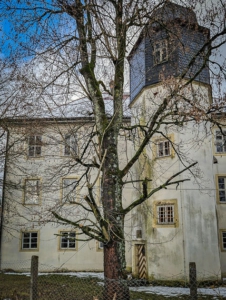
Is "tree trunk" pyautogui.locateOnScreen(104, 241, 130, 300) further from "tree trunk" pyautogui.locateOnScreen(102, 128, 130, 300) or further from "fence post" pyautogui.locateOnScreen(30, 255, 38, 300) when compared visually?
"fence post" pyautogui.locateOnScreen(30, 255, 38, 300)

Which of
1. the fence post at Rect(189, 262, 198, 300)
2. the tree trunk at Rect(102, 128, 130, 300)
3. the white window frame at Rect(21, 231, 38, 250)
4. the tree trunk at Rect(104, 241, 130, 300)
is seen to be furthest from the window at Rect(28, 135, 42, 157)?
the fence post at Rect(189, 262, 198, 300)

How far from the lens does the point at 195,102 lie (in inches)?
283

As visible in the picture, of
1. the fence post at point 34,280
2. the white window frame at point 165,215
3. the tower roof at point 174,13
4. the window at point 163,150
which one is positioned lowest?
the fence post at point 34,280

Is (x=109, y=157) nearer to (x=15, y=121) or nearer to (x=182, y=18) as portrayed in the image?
(x=182, y=18)

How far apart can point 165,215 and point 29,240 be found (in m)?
Result: 9.41

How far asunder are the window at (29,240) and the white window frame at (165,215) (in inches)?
341

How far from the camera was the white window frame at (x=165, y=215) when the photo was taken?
15870 mm

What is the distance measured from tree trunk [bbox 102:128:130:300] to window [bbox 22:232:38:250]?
49.3ft

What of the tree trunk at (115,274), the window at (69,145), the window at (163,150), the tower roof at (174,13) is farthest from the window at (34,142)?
the window at (163,150)

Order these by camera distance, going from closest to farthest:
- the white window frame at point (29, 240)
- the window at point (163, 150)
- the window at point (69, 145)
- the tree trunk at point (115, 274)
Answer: the tree trunk at point (115, 274) → the window at point (69, 145) → the window at point (163, 150) → the white window frame at point (29, 240)

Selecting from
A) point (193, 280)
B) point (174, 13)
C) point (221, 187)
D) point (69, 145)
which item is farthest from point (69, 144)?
point (221, 187)

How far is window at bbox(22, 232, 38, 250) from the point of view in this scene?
67.4 ft

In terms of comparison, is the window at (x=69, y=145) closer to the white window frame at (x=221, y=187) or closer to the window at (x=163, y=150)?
the window at (x=163, y=150)

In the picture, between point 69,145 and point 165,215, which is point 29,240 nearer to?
point 165,215
